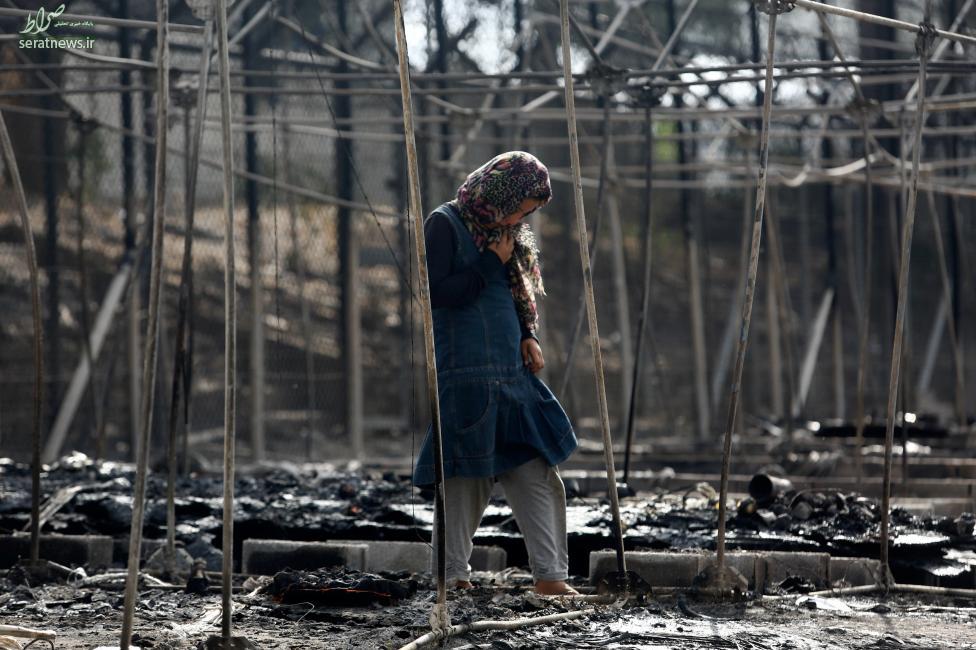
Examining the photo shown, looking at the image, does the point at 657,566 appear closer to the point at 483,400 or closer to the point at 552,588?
the point at 552,588

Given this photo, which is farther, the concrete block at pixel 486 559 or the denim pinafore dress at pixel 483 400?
the concrete block at pixel 486 559

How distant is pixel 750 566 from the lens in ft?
18.6

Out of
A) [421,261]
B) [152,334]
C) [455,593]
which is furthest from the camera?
[455,593]

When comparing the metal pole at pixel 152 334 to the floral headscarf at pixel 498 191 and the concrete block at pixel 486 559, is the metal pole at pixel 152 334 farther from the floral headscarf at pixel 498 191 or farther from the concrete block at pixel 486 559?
the concrete block at pixel 486 559

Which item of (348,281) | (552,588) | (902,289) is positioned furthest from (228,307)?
(348,281)

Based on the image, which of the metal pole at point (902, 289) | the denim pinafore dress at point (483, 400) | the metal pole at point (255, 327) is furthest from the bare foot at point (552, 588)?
the metal pole at point (255, 327)

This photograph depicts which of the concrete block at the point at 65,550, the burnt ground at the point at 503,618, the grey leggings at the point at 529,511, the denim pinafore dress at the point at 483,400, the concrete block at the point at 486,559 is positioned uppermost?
the denim pinafore dress at the point at 483,400

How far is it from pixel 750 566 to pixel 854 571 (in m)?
0.50

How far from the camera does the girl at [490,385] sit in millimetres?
4723

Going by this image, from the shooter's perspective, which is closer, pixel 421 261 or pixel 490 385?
pixel 421 261

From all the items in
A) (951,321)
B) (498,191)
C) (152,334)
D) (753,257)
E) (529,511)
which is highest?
(498,191)

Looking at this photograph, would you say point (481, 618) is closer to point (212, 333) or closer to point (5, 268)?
point (5, 268)

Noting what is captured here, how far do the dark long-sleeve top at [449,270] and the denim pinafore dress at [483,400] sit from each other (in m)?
0.03

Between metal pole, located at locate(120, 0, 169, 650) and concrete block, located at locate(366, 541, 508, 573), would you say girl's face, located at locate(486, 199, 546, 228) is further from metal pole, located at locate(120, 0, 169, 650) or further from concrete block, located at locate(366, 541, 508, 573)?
concrete block, located at locate(366, 541, 508, 573)
